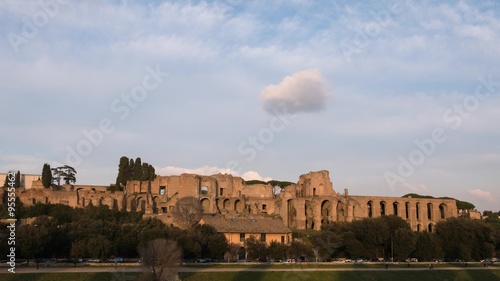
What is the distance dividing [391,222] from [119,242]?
25.5 metres

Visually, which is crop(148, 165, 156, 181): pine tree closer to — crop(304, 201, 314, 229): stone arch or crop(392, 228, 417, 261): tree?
crop(304, 201, 314, 229): stone arch

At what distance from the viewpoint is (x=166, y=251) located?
91.5ft

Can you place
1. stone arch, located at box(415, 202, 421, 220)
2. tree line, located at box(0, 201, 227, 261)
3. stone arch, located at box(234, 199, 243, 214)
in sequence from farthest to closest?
1. stone arch, located at box(415, 202, 421, 220)
2. stone arch, located at box(234, 199, 243, 214)
3. tree line, located at box(0, 201, 227, 261)

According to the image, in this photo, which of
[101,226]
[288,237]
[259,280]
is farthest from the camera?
[288,237]

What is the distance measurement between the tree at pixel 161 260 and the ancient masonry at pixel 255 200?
28.9 m

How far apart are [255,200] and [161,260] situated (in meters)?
39.6

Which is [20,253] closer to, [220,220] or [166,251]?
[166,251]

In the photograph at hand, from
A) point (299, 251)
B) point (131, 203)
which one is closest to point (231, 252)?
point (299, 251)

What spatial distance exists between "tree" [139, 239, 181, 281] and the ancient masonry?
94.9 feet

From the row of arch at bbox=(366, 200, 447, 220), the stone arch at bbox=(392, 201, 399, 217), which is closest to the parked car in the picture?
the row of arch at bbox=(366, 200, 447, 220)

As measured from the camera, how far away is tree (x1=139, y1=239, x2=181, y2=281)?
27578mm

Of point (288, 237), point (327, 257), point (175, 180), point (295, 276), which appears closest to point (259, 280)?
point (295, 276)

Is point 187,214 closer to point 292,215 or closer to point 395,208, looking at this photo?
point 292,215

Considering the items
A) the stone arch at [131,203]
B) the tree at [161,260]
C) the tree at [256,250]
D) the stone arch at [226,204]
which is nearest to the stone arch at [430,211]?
the stone arch at [226,204]
